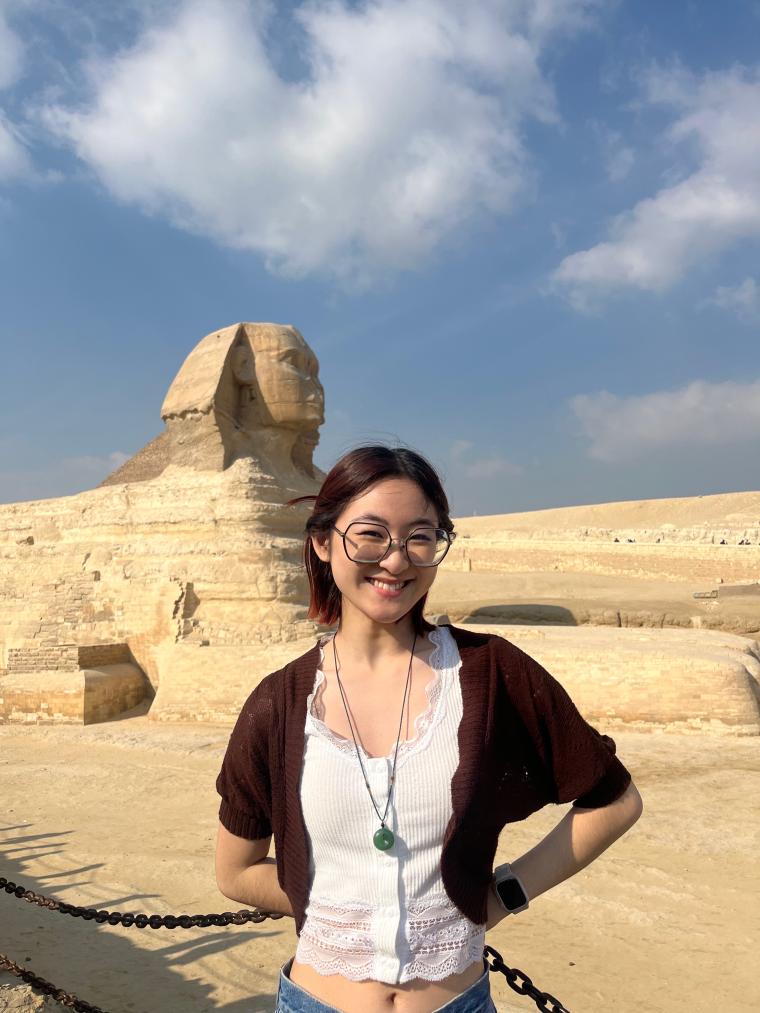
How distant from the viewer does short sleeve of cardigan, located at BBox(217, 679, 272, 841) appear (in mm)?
1408

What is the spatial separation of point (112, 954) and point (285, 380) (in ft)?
24.5

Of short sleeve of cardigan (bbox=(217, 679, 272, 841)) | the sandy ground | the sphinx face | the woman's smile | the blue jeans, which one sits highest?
the sphinx face

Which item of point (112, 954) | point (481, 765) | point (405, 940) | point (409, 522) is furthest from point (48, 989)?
point (409, 522)

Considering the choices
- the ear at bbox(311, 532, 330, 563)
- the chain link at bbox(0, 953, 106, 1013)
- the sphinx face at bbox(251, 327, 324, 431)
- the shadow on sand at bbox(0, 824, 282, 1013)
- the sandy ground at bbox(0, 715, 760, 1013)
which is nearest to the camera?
the ear at bbox(311, 532, 330, 563)

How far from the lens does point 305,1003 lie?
1301 mm

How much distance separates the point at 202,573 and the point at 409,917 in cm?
830

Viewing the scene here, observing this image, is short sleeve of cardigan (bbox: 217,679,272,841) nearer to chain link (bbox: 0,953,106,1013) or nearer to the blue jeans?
the blue jeans

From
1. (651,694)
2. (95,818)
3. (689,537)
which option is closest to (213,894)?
(95,818)

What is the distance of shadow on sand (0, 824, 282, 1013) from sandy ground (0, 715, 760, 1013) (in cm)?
1

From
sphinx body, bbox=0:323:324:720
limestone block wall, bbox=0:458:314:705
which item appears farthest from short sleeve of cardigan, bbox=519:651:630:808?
limestone block wall, bbox=0:458:314:705

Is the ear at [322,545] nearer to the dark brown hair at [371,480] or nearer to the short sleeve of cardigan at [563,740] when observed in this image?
Answer: the dark brown hair at [371,480]

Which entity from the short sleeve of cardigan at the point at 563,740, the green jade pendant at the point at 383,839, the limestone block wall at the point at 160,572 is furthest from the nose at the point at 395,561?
the limestone block wall at the point at 160,572

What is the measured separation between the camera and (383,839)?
1271 mm

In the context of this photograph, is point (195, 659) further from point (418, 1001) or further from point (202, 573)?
point (418, 1001)
